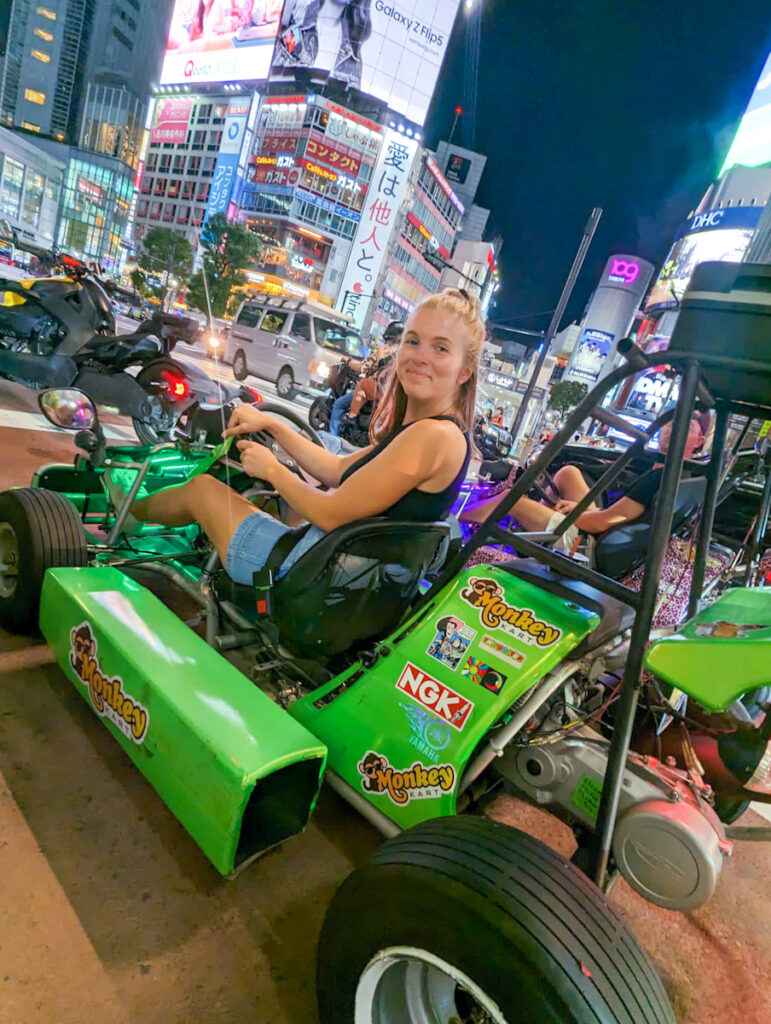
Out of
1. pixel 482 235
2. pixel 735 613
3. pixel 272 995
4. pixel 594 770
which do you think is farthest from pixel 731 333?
pixel 482 235

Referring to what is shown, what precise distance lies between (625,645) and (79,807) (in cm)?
181

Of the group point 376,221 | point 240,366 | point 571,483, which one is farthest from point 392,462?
point 376,221

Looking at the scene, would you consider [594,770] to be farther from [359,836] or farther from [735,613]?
[359,836]

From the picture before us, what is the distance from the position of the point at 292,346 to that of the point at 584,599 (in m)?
13.1

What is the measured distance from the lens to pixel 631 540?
2982mm

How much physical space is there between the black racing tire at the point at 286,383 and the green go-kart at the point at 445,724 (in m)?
11.8

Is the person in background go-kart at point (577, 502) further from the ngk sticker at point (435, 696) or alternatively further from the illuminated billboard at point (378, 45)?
the illuminated billboard at point (378, 45)

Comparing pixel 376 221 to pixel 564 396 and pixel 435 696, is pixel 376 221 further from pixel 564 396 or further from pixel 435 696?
pixel 435 696

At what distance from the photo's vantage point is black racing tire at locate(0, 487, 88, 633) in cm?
212

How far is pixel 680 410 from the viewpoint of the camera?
1.21m

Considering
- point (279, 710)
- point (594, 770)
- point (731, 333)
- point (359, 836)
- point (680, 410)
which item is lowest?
point (359, 836)

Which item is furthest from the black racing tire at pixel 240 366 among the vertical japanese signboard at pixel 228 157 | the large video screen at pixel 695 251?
the vertical japanese signboard at pixel 228 157

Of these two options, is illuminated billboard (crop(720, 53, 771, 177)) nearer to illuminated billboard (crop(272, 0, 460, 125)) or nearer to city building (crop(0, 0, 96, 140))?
illuminated billboard (crop(272, 0, 460, 125))

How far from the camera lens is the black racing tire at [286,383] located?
13.6 meters
